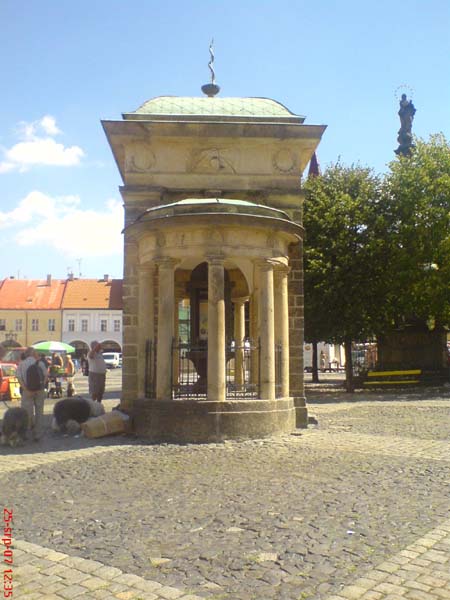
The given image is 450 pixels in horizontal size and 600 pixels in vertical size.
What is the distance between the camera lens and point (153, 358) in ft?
37.9

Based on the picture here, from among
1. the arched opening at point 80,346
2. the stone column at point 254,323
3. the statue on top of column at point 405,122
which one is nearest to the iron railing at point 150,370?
the stone column at point 254,323

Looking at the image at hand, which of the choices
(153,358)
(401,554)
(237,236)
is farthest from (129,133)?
(401,554)

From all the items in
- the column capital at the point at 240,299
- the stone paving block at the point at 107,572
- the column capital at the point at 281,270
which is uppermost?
the column capital at the point at 281,270

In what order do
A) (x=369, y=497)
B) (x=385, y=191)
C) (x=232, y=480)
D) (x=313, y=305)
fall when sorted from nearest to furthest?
(x=369, y=497), (x=232, y=480), (x=313, y=305), (x=385, y=191)

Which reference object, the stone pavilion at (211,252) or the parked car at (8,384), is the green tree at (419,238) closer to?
the stone pavilion at (211,252)

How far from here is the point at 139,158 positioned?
40.3ft

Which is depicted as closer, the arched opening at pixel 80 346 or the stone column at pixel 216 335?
the stone column at pixel 216 335

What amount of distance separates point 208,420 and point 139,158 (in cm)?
564

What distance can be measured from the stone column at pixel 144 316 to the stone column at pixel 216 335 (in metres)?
1.55

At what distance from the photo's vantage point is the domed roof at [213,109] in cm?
1261

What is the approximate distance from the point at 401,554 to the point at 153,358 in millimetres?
7581

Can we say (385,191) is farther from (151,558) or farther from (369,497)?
(151,558)

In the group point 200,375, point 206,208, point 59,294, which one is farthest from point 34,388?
point 59,294

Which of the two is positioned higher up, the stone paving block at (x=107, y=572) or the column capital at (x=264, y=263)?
the column capital at (x=264, y=263)
